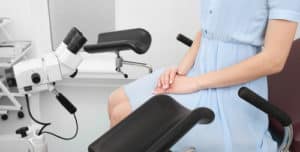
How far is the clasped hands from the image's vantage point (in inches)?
42.2

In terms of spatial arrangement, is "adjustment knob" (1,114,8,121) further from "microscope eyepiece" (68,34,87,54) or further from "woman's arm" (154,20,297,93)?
"woman's arm" (154,20,297,93)

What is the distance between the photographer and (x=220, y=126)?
38.8 inches

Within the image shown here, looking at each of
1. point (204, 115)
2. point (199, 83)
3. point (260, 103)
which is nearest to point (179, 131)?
point (204, 115)

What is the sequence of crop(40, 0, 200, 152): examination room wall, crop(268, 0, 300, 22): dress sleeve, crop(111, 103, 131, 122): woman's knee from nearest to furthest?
crop(268, 0, 300, 22): dress sleeve
crop(111, 103, 131, 122): woman's knee
crop(40, 0, 200, 152): examination room wall

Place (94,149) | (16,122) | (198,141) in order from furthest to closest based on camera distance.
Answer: (16,122) → (198,141) → (94,149)

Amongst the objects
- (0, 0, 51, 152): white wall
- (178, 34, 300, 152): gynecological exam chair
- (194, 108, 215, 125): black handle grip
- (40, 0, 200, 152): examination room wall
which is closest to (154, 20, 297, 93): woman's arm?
(178, 34, 300, 152): gynecological exam chair

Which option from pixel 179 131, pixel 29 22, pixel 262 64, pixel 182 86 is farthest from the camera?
pixel 29 22

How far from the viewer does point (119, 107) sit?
3.84 ft

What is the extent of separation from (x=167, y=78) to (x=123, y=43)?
230 millimetres

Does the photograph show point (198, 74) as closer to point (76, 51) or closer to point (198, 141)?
point (198, 141)

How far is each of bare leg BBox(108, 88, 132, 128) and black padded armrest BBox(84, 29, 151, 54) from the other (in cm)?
22

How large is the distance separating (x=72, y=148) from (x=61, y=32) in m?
0.70

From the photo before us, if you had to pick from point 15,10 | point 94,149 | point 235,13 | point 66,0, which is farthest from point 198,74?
point 15,10

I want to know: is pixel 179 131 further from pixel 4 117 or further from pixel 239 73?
pixel 4 117
